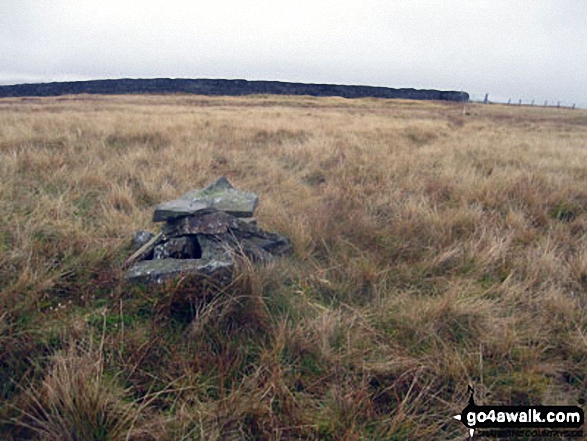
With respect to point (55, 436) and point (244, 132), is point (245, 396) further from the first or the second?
point (244, 132)

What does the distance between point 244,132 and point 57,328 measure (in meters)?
8.67

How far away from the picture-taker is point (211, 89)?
43.0 meters

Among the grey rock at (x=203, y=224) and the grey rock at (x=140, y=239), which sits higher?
the grey rock at (x=203, y=224)

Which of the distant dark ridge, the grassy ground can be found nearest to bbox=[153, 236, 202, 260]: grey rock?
the grassy ground

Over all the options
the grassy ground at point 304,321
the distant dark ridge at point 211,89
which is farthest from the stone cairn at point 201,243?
the distant dark ridge at point 211,89

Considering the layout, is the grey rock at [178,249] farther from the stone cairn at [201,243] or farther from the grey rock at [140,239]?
the grey rock at [140,239]

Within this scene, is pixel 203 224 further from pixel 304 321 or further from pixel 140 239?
pixel 304 321

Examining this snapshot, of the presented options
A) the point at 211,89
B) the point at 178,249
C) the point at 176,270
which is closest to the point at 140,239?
the point at 178,249

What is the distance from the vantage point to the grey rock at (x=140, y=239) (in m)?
3.28

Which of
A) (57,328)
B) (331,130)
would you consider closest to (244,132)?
(331,130)

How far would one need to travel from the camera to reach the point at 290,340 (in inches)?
86.6

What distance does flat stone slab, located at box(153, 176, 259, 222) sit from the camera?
2.99 metres

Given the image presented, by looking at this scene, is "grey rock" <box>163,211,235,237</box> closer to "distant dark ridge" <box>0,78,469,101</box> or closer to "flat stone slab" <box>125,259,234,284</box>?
"flat stone slab" <box>125,259,234,284</box>

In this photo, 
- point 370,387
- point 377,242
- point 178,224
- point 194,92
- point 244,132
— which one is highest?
point 194,92
